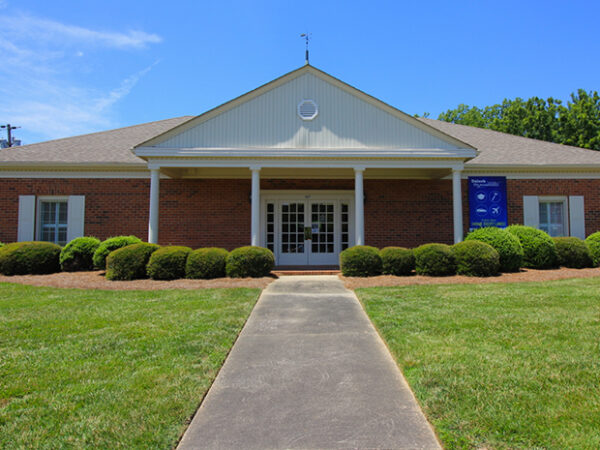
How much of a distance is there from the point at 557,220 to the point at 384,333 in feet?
41.6

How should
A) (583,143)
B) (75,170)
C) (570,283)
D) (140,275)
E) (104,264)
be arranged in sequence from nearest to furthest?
(570,283) < (140,275) < (104,264) < (75,170) < (583,143)

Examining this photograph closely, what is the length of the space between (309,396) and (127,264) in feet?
26.5

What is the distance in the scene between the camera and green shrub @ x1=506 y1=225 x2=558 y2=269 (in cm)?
1120

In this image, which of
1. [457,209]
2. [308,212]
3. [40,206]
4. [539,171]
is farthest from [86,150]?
[539,171]

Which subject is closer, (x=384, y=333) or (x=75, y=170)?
(x=384, y=333)

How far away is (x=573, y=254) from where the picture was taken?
37.8ft

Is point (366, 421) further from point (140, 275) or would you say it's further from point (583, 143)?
point (583, 143)

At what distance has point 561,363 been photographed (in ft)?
12.3

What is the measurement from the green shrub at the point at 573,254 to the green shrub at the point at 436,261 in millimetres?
3932

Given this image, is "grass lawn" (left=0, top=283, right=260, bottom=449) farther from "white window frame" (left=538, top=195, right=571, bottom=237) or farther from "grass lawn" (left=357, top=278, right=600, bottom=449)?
"white window frame" (left=538, top=195, right=571, bottom=237)

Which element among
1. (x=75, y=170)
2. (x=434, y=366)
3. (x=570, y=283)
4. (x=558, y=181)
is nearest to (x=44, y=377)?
(x=434, y=366)

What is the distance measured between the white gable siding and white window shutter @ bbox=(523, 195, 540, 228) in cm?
433

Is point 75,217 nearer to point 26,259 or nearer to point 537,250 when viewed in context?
point 26,259

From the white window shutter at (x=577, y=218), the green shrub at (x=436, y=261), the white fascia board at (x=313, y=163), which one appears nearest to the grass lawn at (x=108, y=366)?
the green shrub at (x=436, y=261)
